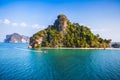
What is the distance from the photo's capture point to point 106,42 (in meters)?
165

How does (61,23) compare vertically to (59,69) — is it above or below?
above

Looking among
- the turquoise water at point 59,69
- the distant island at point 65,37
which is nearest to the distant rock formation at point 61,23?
the distant island at point 65,37

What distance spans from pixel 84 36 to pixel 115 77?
13275 centimetres

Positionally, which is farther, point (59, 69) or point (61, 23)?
point (61, 23)

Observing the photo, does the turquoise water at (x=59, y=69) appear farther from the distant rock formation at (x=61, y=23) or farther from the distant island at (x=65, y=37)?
the distant rock formation at (x=61, y=23)

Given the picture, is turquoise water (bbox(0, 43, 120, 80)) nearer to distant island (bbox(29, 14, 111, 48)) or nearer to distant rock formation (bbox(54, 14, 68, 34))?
distant island (bbox(29, 14, 111, 48))

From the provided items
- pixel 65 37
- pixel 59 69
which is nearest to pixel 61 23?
pixel 65 37

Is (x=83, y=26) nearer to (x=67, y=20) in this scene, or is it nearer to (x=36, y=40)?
(x=67, y=20)

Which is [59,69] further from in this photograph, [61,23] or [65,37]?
[61,23]

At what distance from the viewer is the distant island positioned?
506 ft

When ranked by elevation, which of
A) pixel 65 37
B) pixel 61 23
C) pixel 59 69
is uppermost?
pixel 61 23

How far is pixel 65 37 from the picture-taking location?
6535 inches

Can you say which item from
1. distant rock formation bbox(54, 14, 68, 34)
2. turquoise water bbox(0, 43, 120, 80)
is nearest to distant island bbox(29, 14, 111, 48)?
distant rock formation bbox(54, 14, 68, 34)

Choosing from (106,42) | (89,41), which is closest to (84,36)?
(89,41)
